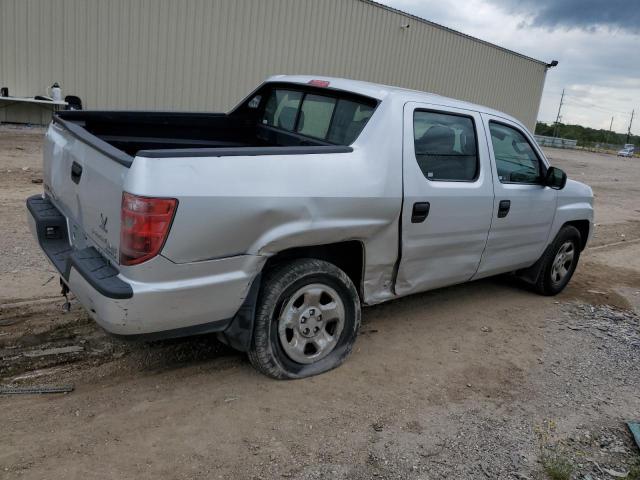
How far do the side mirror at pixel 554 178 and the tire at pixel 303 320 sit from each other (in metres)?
2.46

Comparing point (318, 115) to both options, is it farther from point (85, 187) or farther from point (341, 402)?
point (341, 402)

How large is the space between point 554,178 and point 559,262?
1157 millimetres

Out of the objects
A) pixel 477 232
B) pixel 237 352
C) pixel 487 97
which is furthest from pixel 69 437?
pixel 487 97

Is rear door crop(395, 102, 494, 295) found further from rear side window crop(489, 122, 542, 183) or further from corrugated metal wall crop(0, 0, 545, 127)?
corrugated metal wall crop(0, 0, 545, 127)

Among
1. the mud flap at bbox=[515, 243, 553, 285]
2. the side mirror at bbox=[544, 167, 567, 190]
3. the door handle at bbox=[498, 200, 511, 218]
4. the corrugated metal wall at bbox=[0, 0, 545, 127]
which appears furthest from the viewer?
the corrugated metal wall at bbox=[0, 0, 545, 127]

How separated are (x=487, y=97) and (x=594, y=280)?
20.1 metres

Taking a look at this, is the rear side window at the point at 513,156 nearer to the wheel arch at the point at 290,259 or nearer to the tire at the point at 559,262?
the tire at the point at 559,262

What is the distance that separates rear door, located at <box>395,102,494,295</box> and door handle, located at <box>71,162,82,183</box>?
208 cm

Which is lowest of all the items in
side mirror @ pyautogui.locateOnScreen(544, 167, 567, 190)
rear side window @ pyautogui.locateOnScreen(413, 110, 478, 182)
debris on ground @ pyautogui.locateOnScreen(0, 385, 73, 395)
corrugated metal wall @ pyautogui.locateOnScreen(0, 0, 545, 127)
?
debris on ground @ pyautogui.locateOnScreen(0, 385, 73, 395)

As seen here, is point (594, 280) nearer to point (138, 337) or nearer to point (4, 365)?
point (138, 337)

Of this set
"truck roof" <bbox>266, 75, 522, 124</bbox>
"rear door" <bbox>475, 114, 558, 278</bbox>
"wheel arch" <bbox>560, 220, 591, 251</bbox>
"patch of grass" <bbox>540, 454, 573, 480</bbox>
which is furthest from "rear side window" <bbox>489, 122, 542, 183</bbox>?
"patch of grass" <bbox>540, 454, 573, 480</bbox>

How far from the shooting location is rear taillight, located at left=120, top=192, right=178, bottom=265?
2812 mm

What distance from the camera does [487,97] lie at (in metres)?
25.4

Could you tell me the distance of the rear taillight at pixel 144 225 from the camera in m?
2.81
